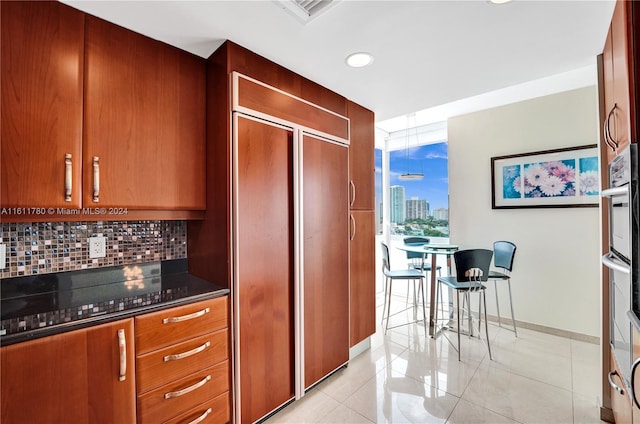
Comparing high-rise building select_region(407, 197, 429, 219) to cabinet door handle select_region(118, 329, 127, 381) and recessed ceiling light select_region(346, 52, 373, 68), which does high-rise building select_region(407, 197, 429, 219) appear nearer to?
recessed ceiling light select_region(346, 52, 373, 68)

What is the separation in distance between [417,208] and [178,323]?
3.80 m

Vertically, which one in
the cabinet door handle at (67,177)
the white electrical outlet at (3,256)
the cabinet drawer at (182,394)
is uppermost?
the cabinet door handle at (67,177)

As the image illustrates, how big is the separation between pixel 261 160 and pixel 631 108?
175 centimetres

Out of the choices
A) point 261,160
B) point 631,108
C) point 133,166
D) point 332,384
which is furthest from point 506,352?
point 133,166

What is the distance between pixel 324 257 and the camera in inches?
85.8

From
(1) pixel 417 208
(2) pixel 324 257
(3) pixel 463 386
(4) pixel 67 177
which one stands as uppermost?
(4) pixel 67 177

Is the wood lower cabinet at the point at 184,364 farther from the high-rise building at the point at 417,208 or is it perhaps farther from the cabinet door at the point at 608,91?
the high-rise building at the point at 417,208

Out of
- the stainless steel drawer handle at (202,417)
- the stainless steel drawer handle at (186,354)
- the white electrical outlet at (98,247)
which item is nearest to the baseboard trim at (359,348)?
the stainless steel drawer handle at (202,417)

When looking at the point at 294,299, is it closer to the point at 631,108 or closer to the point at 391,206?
the point at 631,108

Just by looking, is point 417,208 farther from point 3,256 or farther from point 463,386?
point 3,256

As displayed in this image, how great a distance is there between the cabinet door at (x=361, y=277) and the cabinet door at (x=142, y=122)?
1.39 m

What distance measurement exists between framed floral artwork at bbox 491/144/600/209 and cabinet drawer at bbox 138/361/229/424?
3.37m

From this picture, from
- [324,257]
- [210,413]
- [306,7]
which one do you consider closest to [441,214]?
[324,257]

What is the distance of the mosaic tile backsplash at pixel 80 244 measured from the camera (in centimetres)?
145
